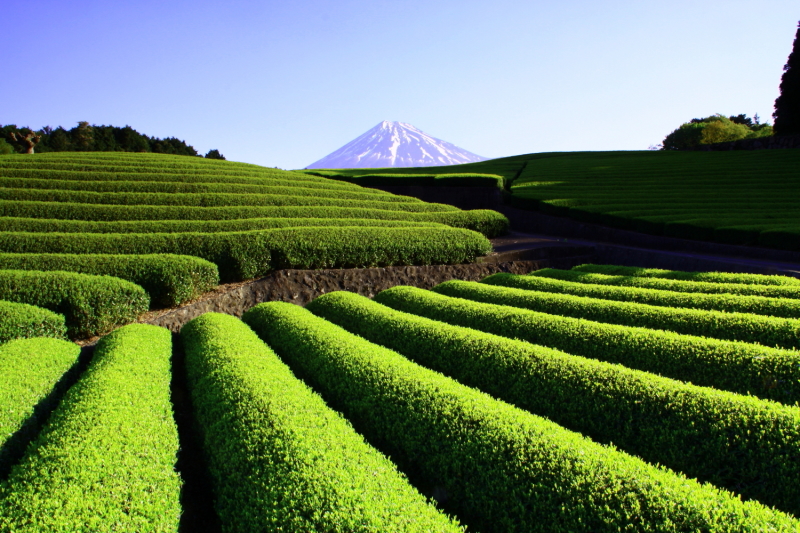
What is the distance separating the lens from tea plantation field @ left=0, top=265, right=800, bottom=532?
3414 millimetres

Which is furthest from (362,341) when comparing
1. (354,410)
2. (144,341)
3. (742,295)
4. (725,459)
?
(742,295)

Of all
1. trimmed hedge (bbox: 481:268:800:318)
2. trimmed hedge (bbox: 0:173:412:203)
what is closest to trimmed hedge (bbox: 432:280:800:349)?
trimmed hedge (bbox: 481:268:800:318)

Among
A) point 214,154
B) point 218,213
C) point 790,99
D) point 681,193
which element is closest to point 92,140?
point 214,154

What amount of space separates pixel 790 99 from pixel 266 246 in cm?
3711

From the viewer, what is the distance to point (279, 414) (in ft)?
15.1

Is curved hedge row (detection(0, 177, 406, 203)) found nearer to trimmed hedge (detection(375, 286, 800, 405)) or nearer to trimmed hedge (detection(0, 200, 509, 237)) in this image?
trimmed hedge (detection(0, 200, 509, 237))

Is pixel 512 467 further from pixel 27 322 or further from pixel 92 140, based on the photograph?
pixel 92 140

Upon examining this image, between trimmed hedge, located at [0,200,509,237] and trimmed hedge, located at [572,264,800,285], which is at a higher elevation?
trimmed hedge, located at [0,200,509,237]

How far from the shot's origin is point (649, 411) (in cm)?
455

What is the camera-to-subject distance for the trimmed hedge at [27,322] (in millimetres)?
7293

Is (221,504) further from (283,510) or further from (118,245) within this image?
(118,245)

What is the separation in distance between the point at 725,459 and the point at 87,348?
839cm

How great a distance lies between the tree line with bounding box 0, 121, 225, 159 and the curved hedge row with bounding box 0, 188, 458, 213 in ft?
92.9

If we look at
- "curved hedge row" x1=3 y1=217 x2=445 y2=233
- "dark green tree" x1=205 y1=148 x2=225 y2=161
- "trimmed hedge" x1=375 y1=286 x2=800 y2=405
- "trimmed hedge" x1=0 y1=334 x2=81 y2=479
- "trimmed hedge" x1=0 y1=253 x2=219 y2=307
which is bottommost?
"trimmed hedge" x1=0 y1=334 x2=81 y2=479
